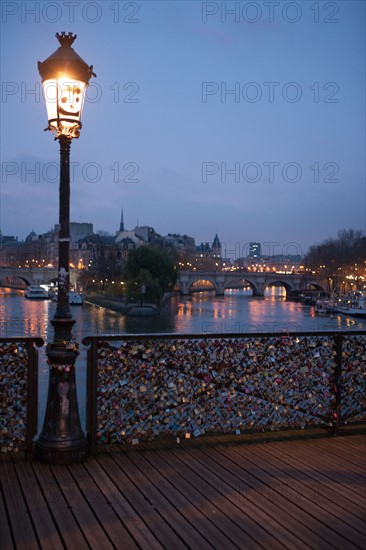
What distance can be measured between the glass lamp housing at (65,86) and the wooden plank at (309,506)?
10.6ft

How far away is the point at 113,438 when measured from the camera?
541cm

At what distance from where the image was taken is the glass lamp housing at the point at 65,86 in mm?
5328

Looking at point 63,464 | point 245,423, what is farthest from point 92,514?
point 245,423

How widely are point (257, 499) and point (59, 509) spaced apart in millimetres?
1388

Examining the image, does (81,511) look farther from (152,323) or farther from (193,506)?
(152,323)

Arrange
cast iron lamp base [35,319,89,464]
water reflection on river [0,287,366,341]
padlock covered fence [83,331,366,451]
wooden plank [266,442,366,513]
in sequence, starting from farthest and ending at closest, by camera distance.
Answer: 1. water reflection on river [0,287,366,341]
2. padlock covered fence [83,331,366,451]
3. cast iron lamp base [35,319,89,464]
4. wooden plank [266,442,366,513]

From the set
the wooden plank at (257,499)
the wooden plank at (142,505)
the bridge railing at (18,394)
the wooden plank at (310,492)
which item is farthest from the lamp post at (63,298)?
the wooden plank at (310,492)

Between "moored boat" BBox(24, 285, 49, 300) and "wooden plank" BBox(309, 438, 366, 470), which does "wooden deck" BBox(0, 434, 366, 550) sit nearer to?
"wooden plank" BBox(309, 438, 366, 470)

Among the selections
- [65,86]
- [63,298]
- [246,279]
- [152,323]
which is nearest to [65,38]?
[65,86]

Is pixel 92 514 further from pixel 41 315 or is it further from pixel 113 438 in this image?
pixel 41 315

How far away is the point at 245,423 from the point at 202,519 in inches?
78.6

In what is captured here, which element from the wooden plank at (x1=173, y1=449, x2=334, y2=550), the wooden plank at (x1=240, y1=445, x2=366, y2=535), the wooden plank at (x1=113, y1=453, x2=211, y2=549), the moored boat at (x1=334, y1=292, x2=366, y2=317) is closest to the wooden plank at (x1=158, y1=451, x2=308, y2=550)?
the wooden plank at (x1=173, y1=449, x2=334, y2=550)

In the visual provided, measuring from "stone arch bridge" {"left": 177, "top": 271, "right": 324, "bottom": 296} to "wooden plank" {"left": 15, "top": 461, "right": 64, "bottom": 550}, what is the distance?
84715 mm

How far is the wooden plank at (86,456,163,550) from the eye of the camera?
12.1 ft
